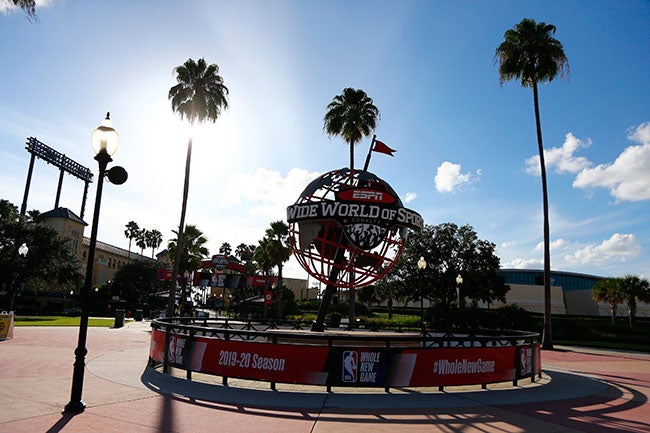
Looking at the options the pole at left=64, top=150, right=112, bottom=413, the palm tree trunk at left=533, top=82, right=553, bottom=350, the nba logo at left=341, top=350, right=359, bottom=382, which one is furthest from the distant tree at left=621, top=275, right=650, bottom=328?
the pole at left=64, top=150, right=112, bottom=413

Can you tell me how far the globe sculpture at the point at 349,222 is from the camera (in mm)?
13984

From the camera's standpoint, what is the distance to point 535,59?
97.9 feet

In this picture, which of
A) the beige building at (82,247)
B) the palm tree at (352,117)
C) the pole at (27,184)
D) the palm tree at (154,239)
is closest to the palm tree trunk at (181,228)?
the palm tree at (352,117)

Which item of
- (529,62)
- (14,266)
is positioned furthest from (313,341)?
(14,266)

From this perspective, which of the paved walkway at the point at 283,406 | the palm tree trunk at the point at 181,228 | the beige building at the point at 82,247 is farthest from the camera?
the beige building at the point at 82,247

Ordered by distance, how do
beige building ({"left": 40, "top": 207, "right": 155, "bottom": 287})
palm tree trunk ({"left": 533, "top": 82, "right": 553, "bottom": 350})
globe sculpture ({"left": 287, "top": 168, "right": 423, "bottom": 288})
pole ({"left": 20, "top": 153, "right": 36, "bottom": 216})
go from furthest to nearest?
beige building ({"left": 40, "top": 207, "right": 155, "bottom": 287}), pole ({"left": 20, "top": 153, "right": 36, "bottom": 216}), palm tree trunk ({"left": 533, "top": 82, "right": 553, "bottom": 350}), globe sculpture ({"left": 287, "top": 168, "right": 423, "bottom": 288})

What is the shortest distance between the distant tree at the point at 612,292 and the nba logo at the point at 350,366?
2031 inches

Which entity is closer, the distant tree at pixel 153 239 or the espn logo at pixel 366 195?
the espn logo at pixel 366 195

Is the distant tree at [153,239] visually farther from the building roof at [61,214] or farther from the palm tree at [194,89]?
the palm tree at [194,89]

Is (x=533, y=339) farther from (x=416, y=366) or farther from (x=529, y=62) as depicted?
(x=529, y=62)

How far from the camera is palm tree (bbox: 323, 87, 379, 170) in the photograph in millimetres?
35219

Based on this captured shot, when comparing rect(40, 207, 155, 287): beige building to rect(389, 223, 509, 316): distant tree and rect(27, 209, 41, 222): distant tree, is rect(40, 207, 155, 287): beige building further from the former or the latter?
rect(389, 223, 509, 316): distant tree

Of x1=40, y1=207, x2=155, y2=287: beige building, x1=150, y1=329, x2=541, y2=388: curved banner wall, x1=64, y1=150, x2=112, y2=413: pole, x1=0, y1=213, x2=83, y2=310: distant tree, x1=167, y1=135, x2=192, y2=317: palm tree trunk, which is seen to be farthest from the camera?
x1=40, y1=207, x2=155, y2=287: beige building

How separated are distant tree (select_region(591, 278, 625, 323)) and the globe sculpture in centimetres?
4741
